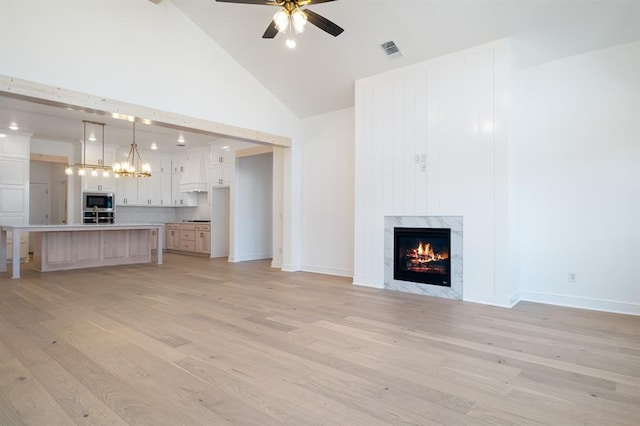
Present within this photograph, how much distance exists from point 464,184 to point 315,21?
262 cm

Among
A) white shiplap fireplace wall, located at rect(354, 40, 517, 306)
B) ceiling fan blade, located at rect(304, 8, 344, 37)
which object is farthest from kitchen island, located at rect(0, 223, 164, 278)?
ceiling fan blade, located at rect(304, 8, 344, 37)

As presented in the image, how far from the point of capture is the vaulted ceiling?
12.4 feet

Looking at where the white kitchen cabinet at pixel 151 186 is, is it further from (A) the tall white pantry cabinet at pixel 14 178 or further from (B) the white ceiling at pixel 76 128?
(A) the tall white pantry cabinet at pixel 14 178

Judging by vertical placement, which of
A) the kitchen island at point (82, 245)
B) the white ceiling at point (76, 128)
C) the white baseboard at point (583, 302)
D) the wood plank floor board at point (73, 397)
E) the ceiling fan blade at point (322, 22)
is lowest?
the wood plank floor board at point (73, 397)

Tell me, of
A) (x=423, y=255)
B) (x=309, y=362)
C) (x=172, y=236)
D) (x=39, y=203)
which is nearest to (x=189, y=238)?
(x=172, y=236)

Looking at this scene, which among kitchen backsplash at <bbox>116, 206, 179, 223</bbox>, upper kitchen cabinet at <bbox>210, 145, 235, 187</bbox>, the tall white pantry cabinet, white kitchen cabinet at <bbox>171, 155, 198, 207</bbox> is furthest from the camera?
white kitchen cabinet at <bbox>171, 155, 198, 207</bbox>

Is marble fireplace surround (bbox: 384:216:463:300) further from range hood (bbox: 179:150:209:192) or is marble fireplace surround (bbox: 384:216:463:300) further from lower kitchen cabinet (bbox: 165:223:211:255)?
range hood (bbox: 179:150:209:192)

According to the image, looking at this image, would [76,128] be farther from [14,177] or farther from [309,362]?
[309,362]

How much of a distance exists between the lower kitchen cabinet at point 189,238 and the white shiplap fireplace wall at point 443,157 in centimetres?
527

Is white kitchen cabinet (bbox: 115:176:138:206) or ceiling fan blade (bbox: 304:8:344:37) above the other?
ceiling fan blade (bbox: 304:8:344:37)

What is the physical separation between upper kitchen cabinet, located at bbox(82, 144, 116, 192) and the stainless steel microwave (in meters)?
0.13

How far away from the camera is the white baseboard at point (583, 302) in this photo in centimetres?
393

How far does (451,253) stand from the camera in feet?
15.2

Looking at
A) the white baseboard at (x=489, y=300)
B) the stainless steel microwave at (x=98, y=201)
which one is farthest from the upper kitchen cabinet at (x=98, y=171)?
the white baseboard at (x=489, y=300)
